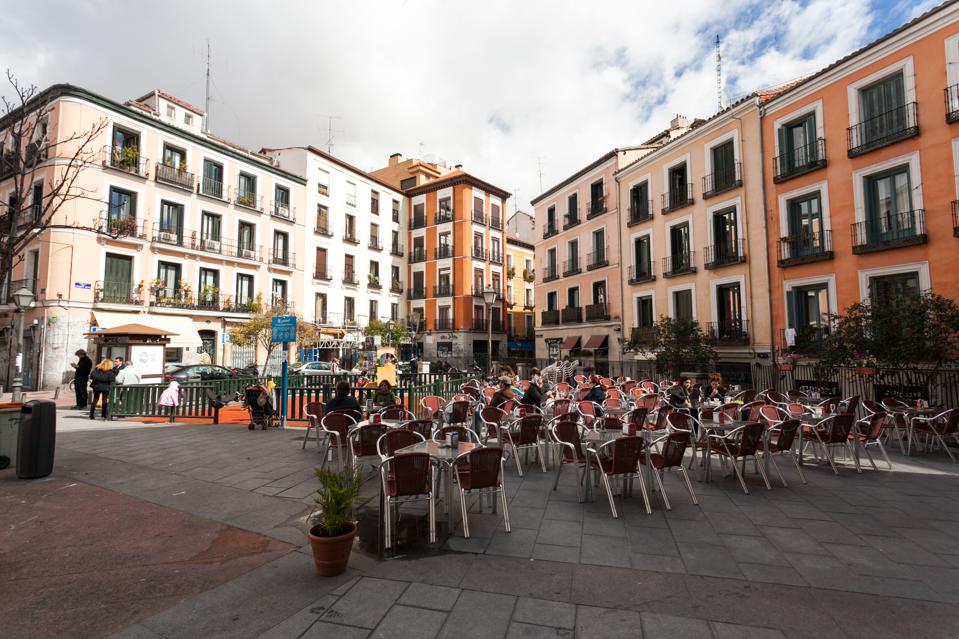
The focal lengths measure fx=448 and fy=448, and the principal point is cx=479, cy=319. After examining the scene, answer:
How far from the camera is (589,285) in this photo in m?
27.7

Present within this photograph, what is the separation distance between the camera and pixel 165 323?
23.7 m

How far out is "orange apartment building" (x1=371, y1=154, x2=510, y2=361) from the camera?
128 feet

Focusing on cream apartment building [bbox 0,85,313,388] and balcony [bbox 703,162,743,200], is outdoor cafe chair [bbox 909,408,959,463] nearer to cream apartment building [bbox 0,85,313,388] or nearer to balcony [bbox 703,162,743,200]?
balcony [bbox 703,162,743,200]

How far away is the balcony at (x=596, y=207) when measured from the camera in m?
26.8

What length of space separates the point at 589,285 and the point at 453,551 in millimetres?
24892

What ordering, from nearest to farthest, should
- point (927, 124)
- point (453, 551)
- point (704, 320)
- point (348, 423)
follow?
point (453, 551) → point (348, 423) → point (927, 124) → point (704, 320)

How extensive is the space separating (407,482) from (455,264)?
→ 117ft

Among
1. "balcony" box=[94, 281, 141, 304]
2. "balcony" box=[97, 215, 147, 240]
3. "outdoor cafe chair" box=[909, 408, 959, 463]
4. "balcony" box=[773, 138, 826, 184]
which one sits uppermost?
"balcony" box=[773, 138, 826, 184]

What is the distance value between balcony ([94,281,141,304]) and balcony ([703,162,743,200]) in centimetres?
2865

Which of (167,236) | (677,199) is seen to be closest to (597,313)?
(677,199)

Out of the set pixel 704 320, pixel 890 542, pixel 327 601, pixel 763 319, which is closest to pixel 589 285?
pixel 704 320

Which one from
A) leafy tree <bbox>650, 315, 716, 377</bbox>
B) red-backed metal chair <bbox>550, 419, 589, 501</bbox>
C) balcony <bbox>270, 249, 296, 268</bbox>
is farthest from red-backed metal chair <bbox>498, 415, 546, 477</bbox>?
balcony <bbox>270, 249, 296, 268</bbox>

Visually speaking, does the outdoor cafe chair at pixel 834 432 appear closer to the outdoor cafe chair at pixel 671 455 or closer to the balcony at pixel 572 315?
the outdoor cafe chair at pixel 671 455

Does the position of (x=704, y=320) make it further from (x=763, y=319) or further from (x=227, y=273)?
(x=227, y=273)
